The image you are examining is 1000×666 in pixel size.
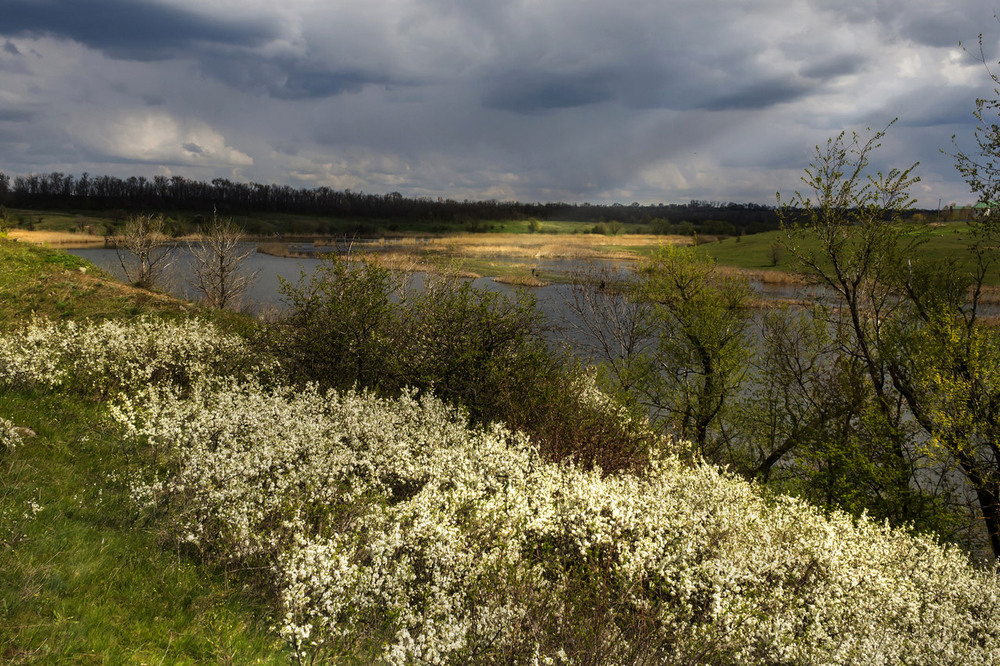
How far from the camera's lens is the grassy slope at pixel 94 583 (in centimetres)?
492

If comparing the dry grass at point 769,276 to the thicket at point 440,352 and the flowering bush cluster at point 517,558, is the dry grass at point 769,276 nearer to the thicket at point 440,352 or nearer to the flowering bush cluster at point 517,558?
the thicket at point 440,352

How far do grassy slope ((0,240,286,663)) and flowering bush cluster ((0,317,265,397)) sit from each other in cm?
307

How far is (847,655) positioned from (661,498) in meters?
3.48

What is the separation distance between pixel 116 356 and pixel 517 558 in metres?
12.4

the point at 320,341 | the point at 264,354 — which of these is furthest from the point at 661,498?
the point at 264,354

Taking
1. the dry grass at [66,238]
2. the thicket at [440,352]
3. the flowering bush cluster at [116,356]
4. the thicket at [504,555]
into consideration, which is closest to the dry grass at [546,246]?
the dry grass at [66,238]

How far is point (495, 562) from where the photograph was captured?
275 inches

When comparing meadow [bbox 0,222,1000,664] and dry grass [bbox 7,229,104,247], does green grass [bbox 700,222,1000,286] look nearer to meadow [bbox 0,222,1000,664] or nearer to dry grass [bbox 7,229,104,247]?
meadow [bbox 0,222,1000,664]

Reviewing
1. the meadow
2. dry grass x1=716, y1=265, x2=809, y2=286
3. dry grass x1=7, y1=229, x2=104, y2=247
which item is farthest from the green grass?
dry grass x1=7, y1=229, x2=104, y2=247

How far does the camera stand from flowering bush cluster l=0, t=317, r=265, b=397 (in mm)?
12258

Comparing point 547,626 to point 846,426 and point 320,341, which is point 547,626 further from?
point 846,426

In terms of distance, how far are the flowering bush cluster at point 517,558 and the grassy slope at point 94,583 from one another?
0.49 m

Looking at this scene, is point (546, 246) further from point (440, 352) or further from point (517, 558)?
point (517, 558)

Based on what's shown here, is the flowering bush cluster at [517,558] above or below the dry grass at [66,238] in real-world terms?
below
